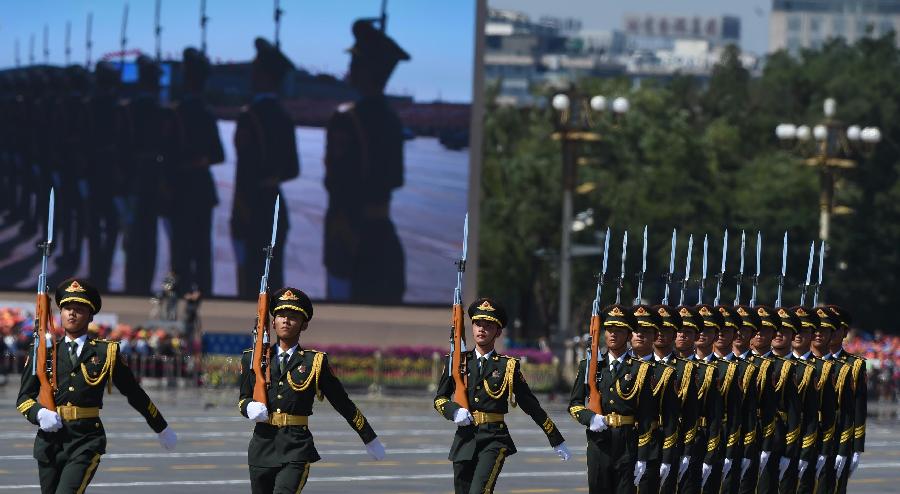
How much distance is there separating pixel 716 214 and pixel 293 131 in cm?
2494

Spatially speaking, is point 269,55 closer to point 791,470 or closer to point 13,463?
point 13,463

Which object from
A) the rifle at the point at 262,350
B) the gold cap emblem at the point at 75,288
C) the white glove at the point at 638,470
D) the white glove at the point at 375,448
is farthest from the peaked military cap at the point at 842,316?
→ the gold cap emblem at the point at 75,288

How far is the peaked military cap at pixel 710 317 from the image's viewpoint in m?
20.0

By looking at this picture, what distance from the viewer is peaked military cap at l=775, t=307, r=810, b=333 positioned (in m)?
21.1

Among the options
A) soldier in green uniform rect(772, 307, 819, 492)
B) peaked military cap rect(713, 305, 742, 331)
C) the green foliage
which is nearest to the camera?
peaked military cap rect(713, 305, 742, 331)

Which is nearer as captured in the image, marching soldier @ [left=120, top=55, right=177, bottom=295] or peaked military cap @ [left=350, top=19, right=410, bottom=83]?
marching soldier @ [left=120, top=55, right=177, bottom=295]

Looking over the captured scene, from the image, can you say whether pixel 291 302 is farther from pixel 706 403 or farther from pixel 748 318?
pixel 748 318

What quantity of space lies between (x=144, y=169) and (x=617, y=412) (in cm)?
4059

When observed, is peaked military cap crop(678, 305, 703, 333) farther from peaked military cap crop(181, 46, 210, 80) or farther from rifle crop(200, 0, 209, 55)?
rifle crop(200, 0, 209, 55)

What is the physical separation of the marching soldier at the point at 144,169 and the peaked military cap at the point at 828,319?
37.4 meters

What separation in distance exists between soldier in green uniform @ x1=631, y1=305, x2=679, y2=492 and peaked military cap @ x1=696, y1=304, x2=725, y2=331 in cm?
112

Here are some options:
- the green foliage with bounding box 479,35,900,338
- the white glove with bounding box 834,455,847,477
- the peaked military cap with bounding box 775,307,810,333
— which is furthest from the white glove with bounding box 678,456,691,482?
the green foliage with bounding box 479,35,900,338

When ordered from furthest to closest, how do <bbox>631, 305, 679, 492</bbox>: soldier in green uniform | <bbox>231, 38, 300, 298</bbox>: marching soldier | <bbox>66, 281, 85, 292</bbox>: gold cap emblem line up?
<bbox>231, 38, 300, 298</bbox>: marching soldier < <bbox>631, 305, 679, 492</bbox>: soldier in green uniform < <bbox>66, 281, 85, 292</bbox>: gold cap emblem

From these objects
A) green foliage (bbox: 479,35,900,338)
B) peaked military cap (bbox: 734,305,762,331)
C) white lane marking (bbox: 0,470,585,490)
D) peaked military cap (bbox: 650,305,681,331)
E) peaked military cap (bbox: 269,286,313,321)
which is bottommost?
green foliage (bbox: 479,35,900,338)
